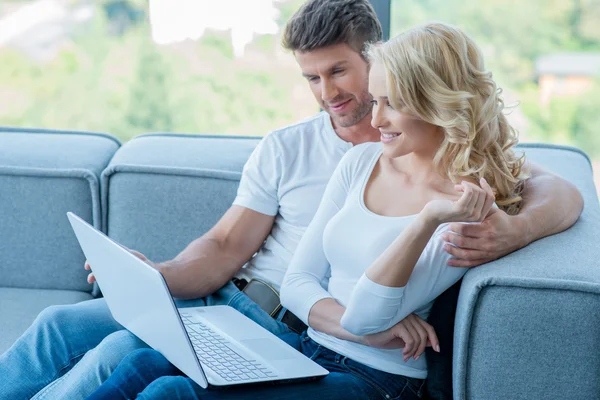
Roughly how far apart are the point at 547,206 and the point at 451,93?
0.95ft

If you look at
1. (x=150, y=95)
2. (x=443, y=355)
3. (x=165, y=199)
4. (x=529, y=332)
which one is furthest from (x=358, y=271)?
(x=150, y=95)

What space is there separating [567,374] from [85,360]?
0.81m

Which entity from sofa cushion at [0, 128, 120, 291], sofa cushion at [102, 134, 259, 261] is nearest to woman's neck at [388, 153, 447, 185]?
sofa cushion at [102, 134, 259, 261]

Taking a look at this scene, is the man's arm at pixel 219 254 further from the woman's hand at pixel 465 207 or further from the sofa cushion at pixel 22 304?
the woman's hand at pixel 465 207

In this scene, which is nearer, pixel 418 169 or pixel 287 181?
pixel 418 169

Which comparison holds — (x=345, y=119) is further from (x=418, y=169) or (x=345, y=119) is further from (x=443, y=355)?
(x=443, y=355)

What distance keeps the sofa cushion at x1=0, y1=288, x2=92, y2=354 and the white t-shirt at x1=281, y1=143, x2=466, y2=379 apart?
26.2 inches

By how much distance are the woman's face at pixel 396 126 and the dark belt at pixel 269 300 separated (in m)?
0.40

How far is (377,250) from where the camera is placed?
54.4 inches

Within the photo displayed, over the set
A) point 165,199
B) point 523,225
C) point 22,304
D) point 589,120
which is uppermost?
point 523,225

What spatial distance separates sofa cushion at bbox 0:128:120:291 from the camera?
1984 mm

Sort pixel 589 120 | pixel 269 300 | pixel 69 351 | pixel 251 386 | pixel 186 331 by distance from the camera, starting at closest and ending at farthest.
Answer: pixel 186 331 < pixel 251 386 < pixel 69 351 < pixel 269 300 < pixel 589 120

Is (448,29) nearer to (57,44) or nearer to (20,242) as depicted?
(20,242)

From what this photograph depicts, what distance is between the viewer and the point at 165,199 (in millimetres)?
1958
